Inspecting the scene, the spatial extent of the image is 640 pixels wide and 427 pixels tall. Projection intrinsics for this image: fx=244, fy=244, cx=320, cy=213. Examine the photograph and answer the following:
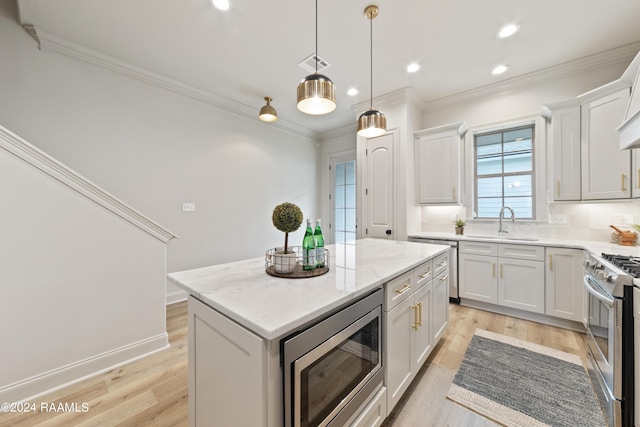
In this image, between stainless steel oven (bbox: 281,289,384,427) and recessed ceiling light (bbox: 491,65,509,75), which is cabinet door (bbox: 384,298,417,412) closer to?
stainless steel oven (bbox: 281,289,384,427)

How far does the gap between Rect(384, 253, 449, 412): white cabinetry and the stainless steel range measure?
0.98 m

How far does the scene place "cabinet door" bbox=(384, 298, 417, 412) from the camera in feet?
4.58

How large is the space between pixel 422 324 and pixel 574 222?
8.72 feet

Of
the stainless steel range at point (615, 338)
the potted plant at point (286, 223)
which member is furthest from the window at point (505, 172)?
the potted plant at point (286, 223)

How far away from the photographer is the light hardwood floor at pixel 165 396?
1.50 meters

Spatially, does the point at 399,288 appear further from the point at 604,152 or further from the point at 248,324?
the point at 604,152

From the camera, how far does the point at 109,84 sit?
2834 millimetres

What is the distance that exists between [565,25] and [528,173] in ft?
5.34

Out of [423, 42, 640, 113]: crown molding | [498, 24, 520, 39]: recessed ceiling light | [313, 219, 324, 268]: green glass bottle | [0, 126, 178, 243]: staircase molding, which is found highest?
[498, 24, 520, 39]: recessed ceiling light

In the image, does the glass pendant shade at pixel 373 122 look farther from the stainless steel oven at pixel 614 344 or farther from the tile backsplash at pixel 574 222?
the tile backsplash at pixel 574 222

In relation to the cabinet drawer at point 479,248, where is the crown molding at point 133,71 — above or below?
above

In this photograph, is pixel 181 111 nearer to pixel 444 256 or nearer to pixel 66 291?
pixel 66 291

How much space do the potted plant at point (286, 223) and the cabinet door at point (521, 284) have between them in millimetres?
2839

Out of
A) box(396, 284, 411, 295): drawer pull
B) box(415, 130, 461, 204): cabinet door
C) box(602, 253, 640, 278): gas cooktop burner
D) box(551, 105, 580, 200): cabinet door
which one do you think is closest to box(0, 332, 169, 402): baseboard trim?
box(396, 284, 411, 295): drawer pull
